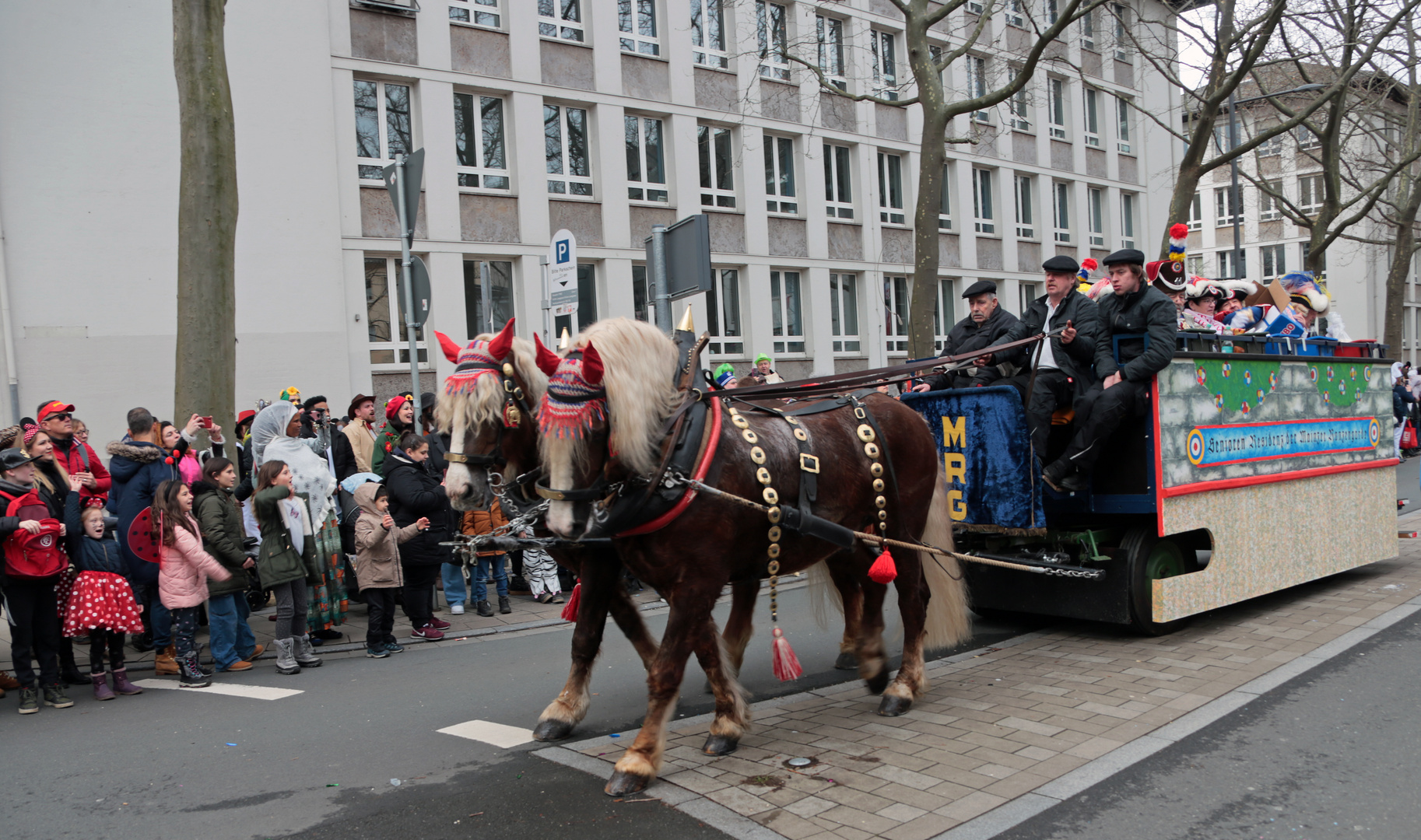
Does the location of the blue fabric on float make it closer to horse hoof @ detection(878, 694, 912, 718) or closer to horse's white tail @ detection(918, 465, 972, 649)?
horse's white tail @ detection(918, 465, 972, 649)

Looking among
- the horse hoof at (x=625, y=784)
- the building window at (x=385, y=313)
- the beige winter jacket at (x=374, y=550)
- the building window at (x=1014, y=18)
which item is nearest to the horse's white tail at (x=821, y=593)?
the horse hoof at (x=625, y=784)

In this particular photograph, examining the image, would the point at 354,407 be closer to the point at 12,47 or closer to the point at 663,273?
the point at 663,273

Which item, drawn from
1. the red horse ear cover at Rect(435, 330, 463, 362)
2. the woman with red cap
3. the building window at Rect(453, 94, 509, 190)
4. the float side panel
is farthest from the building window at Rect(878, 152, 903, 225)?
the red horse ear cover at Rect(435, 330, 463, 362)

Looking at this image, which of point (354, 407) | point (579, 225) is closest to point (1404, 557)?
point (354, 407)

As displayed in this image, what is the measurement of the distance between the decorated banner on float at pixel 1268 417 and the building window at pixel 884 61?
55.0 feet

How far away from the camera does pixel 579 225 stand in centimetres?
1845

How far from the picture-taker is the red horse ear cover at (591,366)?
397 cm

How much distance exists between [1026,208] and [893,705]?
24.6m

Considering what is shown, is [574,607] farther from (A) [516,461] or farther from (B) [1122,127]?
(B) [1122,127]

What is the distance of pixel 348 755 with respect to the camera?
474cm

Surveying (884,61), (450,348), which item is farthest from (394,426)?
(884,61)

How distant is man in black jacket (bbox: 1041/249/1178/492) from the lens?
5.80 meters

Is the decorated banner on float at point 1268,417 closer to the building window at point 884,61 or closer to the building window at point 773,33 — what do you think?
the building window at point 773,33

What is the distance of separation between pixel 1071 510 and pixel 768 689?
7.55ft
